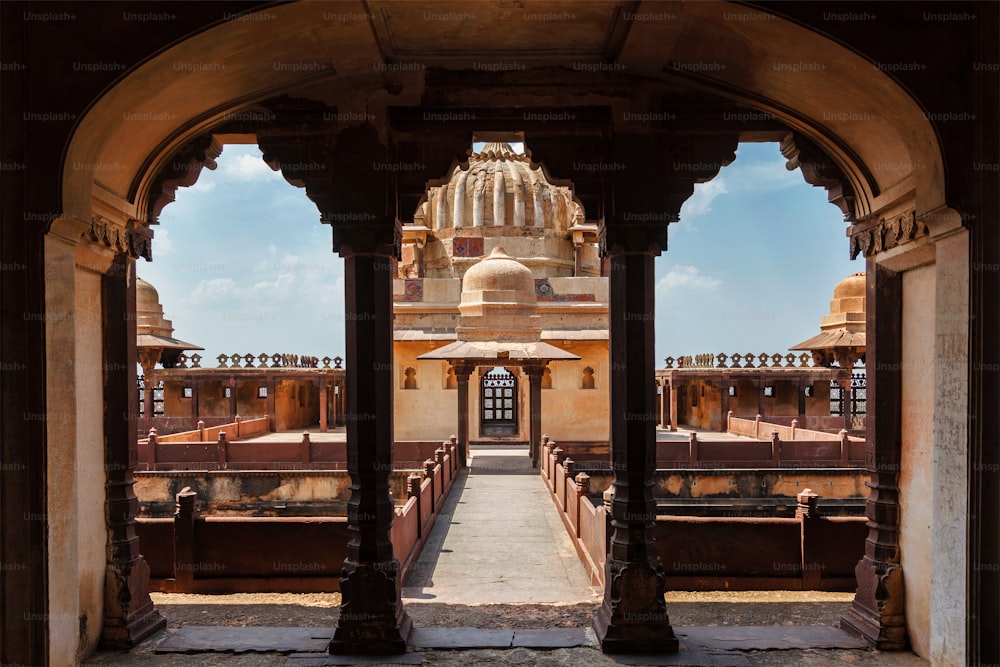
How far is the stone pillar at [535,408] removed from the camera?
56.9ft

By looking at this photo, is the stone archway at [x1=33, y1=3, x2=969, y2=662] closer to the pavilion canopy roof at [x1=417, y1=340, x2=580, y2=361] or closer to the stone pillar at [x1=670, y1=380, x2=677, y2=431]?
the pavilion canopy roof at [x1=417, y1=340, x2=580, y2=361]

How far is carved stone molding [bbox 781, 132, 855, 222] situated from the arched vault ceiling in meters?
0.10

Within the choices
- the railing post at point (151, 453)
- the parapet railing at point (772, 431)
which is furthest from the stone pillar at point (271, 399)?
the parapet railing at point (772, 431)

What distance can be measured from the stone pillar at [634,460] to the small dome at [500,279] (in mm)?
13816

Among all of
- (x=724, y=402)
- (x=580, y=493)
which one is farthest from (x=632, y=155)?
(x=724, y=402)

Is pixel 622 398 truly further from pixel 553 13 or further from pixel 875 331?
pixel 553 13

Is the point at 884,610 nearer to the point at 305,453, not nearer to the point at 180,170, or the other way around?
the point at 180,170

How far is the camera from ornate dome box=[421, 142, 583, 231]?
26203 millimetres

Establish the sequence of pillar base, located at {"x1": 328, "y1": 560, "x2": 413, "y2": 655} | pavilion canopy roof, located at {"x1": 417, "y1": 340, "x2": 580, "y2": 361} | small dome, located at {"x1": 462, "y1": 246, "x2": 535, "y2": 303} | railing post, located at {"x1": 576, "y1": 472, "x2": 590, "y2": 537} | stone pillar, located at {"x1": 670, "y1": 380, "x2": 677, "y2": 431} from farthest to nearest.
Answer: stone pillar, located at {"x1": 670, "y1": 380, "x2": 677, "y2": 431} → small dome, located at {"x1": 462, "y1": 246, "x2": 535, "y2": 303} → pavilion canopy roof, located at {"x1": 417, "y1": 340, "x2": 580, "y2": 361} → railing post, located at {"x1": 576, "y1": 472, "x2": 590, "y2": 537} → pillar base, located at {"x1": 328, "y1": 560, "x2": 413, "y2": 655}

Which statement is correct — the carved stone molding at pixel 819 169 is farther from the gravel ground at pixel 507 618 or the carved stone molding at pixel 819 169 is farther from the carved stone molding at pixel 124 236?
the carved stone molding at pixel 124 236

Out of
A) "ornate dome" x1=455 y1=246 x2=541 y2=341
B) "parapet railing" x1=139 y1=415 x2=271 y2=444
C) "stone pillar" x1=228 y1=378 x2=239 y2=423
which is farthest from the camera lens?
"stone pillar" x1=228 y1=378 x2=239 y2=423

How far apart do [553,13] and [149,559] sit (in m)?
7.57

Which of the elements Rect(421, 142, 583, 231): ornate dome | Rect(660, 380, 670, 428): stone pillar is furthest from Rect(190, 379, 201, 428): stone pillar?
Rect(660, 380, 670, 428): stone pillar

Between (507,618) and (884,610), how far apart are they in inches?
122
